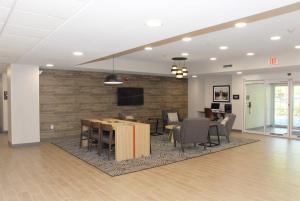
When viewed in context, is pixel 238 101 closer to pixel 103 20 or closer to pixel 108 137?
pixel 108 137

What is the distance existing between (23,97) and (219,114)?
7.83 meters

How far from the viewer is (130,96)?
1004cm

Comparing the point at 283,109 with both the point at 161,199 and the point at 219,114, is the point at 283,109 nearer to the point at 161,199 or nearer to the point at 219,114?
the point at 219,114

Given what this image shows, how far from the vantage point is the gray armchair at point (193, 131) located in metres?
6.46

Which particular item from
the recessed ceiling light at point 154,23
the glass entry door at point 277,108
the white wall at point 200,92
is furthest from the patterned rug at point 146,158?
the white wall at point 200,92

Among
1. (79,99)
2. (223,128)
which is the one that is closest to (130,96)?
(79,99)

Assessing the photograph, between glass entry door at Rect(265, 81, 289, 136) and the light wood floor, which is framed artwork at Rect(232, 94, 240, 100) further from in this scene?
the light wood floor

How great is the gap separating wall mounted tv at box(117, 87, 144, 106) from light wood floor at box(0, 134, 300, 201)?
12.8 feet

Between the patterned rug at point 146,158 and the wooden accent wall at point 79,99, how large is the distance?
713 mm

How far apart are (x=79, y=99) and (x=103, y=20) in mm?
6258

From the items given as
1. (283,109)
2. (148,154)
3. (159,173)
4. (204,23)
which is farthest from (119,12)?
(283,109)

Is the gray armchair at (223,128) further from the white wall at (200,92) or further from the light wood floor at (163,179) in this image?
the white wall at (200,92)

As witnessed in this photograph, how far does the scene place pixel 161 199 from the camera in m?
3.61

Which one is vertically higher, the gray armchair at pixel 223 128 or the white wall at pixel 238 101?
the white wall at pixel 238 101
